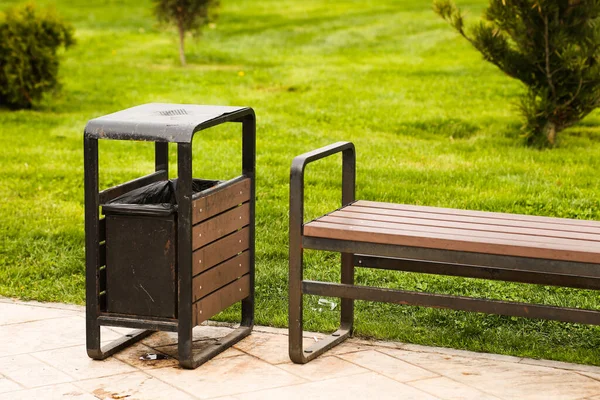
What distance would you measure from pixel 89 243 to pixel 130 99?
7.88 metres

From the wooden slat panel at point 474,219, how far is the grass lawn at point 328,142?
67cm

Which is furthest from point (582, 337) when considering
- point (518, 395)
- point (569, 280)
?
point (518, 395)

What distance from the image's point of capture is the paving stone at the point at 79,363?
462cm

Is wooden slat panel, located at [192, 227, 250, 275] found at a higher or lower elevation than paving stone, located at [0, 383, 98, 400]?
higher

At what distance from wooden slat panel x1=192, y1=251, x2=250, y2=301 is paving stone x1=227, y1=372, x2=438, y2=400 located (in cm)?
60

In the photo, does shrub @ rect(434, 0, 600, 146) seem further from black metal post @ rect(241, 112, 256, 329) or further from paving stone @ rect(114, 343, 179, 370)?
paving stone @ rect(114, 343, 179, 370)

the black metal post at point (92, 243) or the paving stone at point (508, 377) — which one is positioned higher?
the black metal post at point (92, 243)

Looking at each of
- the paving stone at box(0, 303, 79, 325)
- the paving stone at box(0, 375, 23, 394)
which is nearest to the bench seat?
the paving stone at box(0, 375, 23, 394)

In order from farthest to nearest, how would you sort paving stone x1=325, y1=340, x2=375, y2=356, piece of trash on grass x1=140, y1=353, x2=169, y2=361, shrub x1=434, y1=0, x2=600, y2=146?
shrub x1=434, y1=0, x2=600, y2=146 < paving stone x1=325, y1=340, x2=375, y2=356 < piece of trash on grass x1=140, y1=353, x2=169, y2=361

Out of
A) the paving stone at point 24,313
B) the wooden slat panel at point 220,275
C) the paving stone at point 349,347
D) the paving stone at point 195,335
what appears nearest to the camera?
the wooden slat panel at point 220,275

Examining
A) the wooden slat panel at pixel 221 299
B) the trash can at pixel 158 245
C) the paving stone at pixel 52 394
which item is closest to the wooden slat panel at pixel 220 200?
the trash can at pixel 158 245

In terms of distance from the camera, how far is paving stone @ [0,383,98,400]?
14.2 ft

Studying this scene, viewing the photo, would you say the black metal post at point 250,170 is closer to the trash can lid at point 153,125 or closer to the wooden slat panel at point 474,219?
the trash can lid at point 153,125

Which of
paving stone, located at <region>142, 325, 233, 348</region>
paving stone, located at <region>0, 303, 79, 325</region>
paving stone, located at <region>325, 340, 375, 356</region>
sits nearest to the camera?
paving stone, located at <region>325, 340, 375, 356</region>
